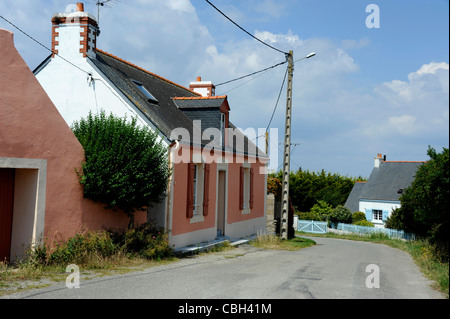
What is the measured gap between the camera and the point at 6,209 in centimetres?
895

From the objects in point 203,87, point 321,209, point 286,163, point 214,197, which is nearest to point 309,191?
point 321,209

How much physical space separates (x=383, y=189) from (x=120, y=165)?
101ft

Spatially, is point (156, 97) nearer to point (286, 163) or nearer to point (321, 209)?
point (286, 163)

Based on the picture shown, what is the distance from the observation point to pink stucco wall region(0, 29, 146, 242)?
27.8 ft

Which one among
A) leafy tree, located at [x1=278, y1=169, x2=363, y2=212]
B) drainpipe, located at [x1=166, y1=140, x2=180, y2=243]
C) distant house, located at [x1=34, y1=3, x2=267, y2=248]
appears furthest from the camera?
leafy tree, located at [x1=278, y1=169, x2=363, y2=212]

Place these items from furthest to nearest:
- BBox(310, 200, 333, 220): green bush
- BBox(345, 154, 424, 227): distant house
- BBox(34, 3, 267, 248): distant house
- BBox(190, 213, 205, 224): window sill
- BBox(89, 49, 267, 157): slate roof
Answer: BBox(310, 200, 333, 220): green bush, BBox(345, 154, 424, 227): distant house, BBox(190, 213, 205, 224): window sill, BBox(89, 49, 267, 157): slate roof, BBox(34, 3, 267, 248): distant house

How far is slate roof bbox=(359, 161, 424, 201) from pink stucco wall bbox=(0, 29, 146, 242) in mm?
30291

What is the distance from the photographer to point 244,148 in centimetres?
1858

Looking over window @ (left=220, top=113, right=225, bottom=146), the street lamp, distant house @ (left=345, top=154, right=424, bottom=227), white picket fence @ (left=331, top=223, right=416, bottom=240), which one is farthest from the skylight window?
distant house @ (left=345, top=154, right=424, bottom=227)

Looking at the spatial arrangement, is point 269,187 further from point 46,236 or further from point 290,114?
point 46,236

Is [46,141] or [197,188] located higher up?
[46,141]

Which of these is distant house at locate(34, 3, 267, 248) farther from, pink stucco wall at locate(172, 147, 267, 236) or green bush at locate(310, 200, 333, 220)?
green bush at locate(310, 200, 333, 220)

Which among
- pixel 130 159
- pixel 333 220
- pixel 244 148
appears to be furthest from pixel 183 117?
pixel 333 220

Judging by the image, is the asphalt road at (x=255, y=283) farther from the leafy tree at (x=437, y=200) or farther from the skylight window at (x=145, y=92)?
the skylight window at (x=145, y=92)
